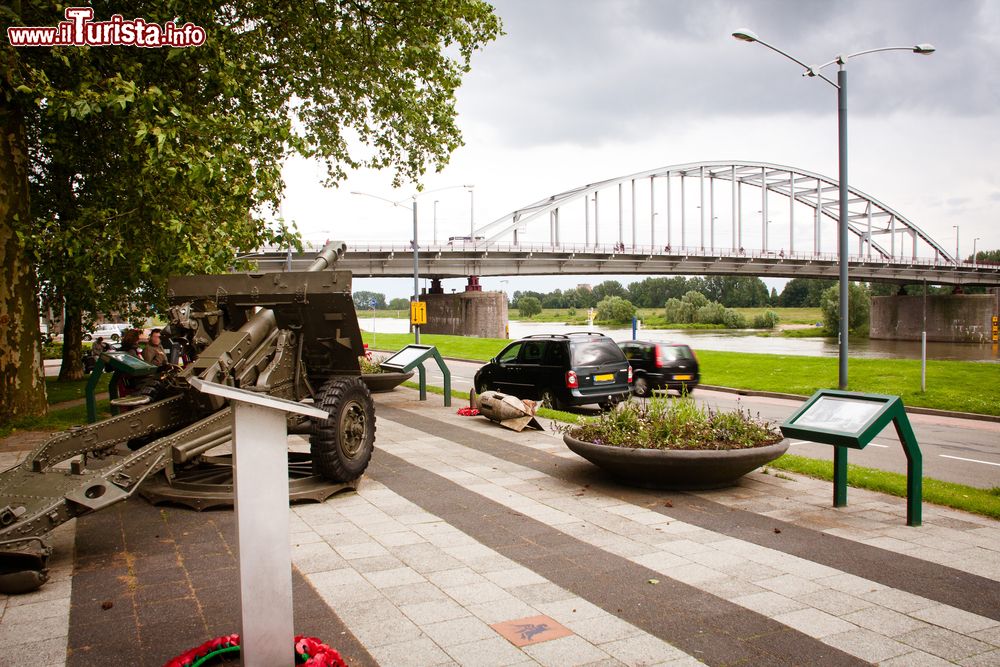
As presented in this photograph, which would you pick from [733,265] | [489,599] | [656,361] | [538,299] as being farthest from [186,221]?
[538,299]

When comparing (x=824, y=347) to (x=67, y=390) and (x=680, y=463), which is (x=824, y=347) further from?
(x=680, y=463)

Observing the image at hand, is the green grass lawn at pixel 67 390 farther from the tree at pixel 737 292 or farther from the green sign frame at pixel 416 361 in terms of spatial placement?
the tree at pixel 737 292

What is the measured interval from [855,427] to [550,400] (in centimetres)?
821

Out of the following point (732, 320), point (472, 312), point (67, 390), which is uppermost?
point (472, 312)

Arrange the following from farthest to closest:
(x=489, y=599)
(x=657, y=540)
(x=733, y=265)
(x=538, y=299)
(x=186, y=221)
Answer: (x=538, y=299) → (x=733, y=265) → (x=186, y=221) → (x=657, y=540) → (x=489, y=599)

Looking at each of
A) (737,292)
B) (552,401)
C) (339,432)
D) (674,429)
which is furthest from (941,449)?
(737,292)

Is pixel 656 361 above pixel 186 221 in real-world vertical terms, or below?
below

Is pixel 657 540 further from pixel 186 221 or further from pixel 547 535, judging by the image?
pixel 186 221

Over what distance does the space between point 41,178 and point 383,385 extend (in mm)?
8144

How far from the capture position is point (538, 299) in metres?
113

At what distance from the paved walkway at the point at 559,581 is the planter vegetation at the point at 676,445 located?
208 mm

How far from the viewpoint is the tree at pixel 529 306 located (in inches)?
4279

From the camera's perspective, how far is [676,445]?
6812mm

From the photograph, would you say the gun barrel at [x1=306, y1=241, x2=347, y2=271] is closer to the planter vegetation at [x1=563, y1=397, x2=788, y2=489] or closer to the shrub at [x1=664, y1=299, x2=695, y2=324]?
the planter vegetation at [x1=563, y1=397, x2=788, y2=489]
